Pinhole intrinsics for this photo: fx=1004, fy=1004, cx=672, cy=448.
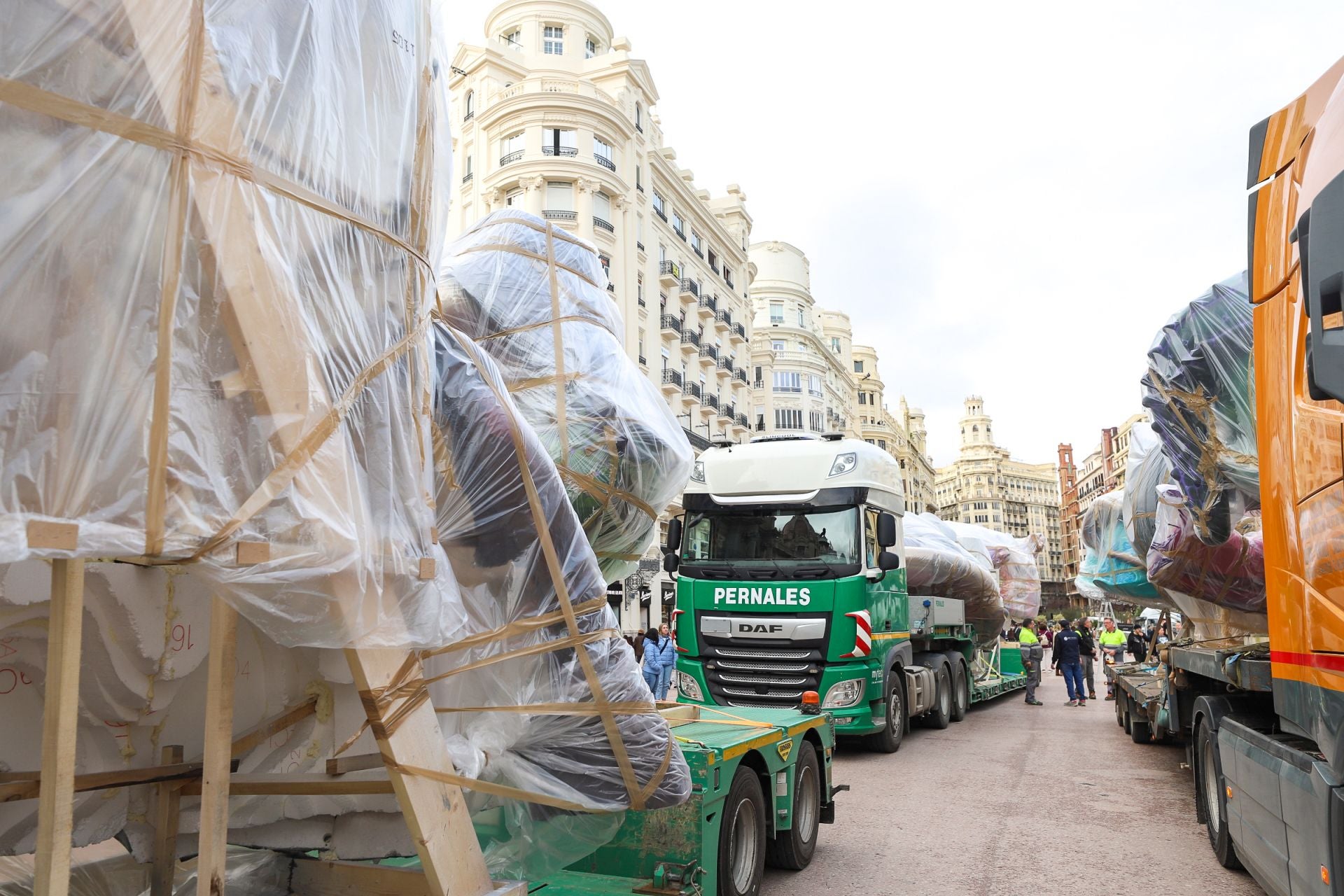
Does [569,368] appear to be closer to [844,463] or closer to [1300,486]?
[1300,486]

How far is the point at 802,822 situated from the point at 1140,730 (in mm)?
8301

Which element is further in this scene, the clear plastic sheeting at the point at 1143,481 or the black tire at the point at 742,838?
the clear plastic sheeting at the point at 1143,481

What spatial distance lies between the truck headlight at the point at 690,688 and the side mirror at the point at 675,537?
150cm

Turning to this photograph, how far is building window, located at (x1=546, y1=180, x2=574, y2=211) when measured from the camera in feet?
122

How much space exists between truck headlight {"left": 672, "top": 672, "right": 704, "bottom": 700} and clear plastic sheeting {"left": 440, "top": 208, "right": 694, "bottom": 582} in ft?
23.1

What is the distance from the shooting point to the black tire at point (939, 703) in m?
14.9

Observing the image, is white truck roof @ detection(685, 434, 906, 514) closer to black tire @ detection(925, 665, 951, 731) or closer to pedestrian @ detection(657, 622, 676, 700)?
pedestrian @ detection(657, 622, 676, 700)

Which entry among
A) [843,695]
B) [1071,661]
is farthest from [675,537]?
[1071,661]

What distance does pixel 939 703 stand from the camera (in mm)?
15141

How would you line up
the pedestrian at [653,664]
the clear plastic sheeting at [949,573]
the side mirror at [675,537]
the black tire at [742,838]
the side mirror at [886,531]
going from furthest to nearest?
the clear plastic sheeting at [949,573]
the pedestrian at [653,664]
the side mirror at [675,537]
the side mirror at [886,531]
the black tire at [742,838]

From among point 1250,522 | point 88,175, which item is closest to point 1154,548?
point 1250,522

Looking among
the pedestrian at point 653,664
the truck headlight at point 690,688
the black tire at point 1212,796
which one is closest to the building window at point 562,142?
the pedestrian at point 653,664

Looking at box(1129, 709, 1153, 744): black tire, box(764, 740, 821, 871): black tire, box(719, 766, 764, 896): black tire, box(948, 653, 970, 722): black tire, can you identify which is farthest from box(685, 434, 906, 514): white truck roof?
box(719, 766, 764, 896): black tire

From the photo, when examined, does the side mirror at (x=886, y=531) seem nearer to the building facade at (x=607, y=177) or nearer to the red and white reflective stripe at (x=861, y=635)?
the red and white reflective stripe at (x=861, y=635)
